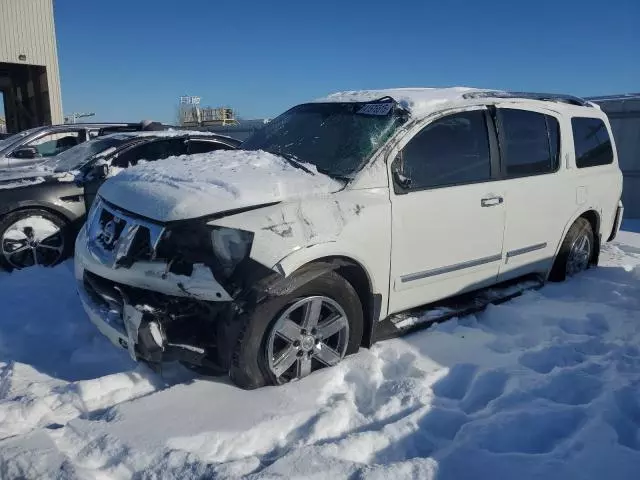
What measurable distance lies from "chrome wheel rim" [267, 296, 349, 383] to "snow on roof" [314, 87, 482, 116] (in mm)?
1463

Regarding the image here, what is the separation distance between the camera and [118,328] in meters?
2.66

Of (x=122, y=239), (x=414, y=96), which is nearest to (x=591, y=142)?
(x=414, y=96)

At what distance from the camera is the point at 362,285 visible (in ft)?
10.1

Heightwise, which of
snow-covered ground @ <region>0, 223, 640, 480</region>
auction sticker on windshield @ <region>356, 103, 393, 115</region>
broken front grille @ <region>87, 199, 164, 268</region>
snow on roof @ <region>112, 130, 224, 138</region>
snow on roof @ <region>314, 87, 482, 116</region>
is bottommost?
snow-covered ground @ <region>0, 223, 640, 480</region>

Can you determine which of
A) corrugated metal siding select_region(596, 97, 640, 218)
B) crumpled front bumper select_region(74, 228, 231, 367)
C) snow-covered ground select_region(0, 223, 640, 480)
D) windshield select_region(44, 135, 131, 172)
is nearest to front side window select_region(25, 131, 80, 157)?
windshield select_region(44, 135, 131, 172)

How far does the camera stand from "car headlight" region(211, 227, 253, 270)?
258 cm

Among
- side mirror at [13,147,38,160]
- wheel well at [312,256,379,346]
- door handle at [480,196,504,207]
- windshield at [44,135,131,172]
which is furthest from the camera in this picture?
side mirror at [13,147,38,160]

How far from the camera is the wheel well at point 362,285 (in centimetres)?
293

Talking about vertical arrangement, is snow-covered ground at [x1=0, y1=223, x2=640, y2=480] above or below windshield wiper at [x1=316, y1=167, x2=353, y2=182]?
below

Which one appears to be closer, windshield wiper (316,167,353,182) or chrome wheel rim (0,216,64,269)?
windshield wiper (316,167,353,182)

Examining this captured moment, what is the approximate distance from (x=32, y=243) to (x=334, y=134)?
11.2 ft

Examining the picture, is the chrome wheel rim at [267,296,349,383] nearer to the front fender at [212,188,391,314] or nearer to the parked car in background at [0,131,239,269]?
the front fender at [212,188,391,314]

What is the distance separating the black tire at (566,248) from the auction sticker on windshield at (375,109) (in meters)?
2.20

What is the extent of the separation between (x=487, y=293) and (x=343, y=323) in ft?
5.25
